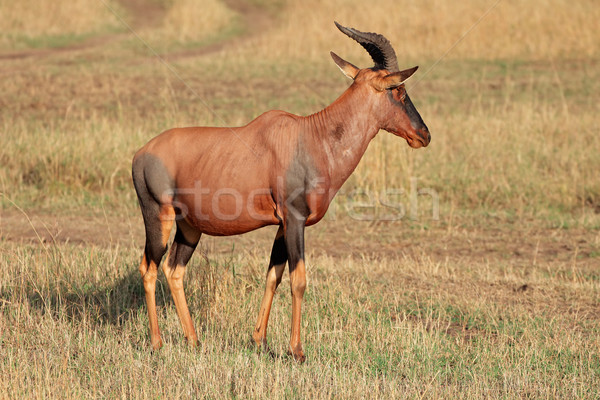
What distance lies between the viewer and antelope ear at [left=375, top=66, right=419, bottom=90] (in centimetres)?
542

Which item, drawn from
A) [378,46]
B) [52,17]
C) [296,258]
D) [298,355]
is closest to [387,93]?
[378,46]

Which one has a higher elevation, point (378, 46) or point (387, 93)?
point (378, 46)

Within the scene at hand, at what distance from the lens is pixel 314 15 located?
27.7 m

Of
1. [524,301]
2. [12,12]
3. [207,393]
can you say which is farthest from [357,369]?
[12,12]

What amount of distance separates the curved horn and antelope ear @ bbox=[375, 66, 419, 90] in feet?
0.61

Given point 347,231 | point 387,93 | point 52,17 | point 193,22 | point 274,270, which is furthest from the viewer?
point 193,22

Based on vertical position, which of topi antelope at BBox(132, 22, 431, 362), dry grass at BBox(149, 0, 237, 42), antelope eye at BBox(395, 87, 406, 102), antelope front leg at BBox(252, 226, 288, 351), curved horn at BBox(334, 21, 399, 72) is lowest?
antelope front leg at BBox(252, 226, 288, 351)

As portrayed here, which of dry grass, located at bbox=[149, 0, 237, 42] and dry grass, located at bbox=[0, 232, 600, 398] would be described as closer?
dry grass, located at bbox=[0, 232, 600, 398]

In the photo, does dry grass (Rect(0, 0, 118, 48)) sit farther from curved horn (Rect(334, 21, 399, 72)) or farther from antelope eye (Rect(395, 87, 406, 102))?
antelope eye (Rect(395, 87, 406, 102))

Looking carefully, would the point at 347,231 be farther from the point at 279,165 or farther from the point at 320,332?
the point at 279,165

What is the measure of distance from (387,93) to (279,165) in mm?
849

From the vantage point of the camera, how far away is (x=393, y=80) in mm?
5500

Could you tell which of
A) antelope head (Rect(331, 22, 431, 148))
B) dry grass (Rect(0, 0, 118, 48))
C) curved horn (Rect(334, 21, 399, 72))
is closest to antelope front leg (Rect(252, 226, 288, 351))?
antelope head (Rect(331, 22, 431, 148))

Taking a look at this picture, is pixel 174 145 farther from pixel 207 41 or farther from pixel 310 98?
pixel 207 41
